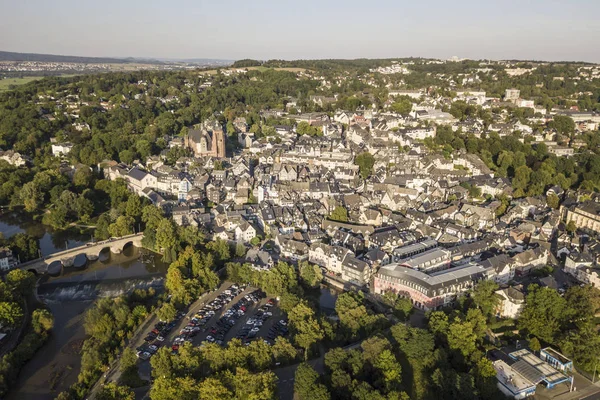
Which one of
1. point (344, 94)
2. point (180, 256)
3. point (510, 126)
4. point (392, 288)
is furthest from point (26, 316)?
point (344, 94)

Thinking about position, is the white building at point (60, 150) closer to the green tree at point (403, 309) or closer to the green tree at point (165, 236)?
the green tree at point (165, 236)

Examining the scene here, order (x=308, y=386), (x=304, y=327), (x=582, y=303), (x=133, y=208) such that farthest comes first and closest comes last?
(x=133, y=208), (x=582, y=303), (x=304, y=327), (x=308, y=386)

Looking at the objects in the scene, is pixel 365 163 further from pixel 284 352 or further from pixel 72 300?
pixel 72 300

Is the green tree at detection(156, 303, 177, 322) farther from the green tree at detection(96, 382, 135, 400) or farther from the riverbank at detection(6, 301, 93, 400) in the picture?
the green tree at detection(96, 382, 135, 400)

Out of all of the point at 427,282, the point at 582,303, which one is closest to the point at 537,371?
the point at 582,303

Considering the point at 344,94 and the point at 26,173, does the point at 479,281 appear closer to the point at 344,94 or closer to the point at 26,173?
the point at 26,173

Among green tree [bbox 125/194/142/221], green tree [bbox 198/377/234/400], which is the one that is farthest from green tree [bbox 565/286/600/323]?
green tree [bbox 125/194/142/221]
